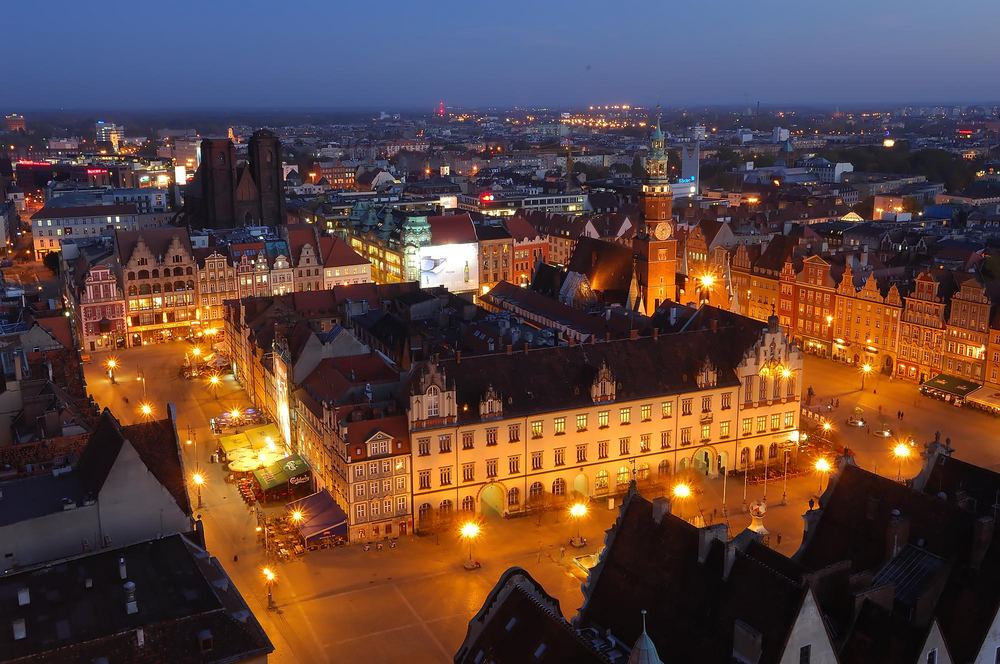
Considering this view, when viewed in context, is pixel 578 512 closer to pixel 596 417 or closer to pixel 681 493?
pixel 596 417

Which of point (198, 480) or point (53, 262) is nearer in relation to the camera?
point (198, 480)

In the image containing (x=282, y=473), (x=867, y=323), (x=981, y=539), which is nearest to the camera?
(x=981, y=539)

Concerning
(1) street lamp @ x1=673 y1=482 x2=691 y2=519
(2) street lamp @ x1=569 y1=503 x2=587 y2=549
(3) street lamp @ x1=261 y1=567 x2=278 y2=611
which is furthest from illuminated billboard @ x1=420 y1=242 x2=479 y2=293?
(3) street lamp @ x1=261 y1=567 x2=278 y2=611

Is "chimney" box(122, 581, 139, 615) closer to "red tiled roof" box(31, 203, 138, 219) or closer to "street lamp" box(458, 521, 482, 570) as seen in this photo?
"street lamp" box(458, 521, 482, 570)

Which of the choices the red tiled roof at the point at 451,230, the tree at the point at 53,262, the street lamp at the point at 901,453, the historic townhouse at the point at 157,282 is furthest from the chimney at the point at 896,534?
the tree at the point at 53,262

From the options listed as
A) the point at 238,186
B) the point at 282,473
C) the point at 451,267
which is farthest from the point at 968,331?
the point at 238,186

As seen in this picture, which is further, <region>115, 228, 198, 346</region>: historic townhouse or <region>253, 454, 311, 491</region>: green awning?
<region>115, 228, 198, 346</region>: historic townhouse

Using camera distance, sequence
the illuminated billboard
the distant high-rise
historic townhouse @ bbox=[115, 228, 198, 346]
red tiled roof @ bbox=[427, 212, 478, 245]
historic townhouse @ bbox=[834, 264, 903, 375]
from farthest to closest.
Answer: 1. the distant high-rise
2. red tiled roof @ bbox=[427, 212, 478, 245]
3. the illuminated billboard
4. historic townhouse @ bbox=[115, 228, 198, 346]
5. historic townhouse @ bbox=[834, 264, 903, 375]
